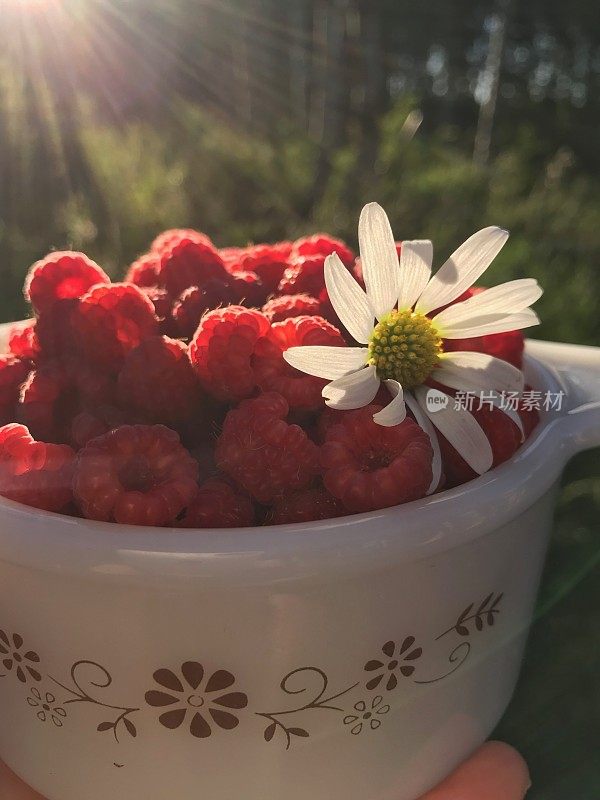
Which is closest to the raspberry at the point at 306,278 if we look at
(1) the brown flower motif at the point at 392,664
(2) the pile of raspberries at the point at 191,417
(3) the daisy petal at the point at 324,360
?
(2) the pile of raspberries at the point at 191,417

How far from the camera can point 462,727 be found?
483 mm

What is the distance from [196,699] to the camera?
Answer: 0.39 metres

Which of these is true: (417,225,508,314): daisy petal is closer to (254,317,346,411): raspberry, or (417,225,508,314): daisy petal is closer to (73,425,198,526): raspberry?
(254,317,346,411): raspberry

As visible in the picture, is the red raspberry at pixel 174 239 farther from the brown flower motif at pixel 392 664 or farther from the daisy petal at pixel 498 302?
the brown flower motif at pixel 392 664

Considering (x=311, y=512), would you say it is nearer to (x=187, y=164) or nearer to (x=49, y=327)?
(x=49, y=327)

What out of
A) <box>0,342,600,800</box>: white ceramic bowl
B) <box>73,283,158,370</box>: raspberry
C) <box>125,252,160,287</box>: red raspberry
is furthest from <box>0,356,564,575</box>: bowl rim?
<box>125,252,160,287</box>: red raspberry

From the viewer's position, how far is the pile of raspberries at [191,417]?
39 centimetres

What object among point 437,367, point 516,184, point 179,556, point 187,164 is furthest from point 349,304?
point 187,164

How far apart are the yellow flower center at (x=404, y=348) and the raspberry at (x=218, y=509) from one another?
0.32ft

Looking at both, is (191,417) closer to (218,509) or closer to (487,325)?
(218,509)

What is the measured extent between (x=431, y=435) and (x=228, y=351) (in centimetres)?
12

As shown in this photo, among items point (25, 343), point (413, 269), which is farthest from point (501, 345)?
point (25, 343)

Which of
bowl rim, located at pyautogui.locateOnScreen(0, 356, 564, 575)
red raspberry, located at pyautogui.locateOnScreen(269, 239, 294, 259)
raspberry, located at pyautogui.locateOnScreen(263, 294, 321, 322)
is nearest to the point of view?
bowl rim, located at pyautogui.locateOnScreen(0, 356, 564, 575)

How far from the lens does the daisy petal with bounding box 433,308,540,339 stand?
421 millimetres
